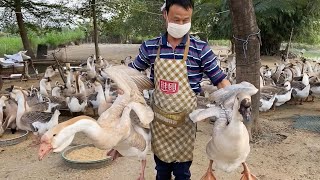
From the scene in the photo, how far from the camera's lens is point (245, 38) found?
6.02m

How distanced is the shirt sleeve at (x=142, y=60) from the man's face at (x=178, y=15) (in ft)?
1.46

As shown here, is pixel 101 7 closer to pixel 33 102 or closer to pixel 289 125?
pixel 33 102

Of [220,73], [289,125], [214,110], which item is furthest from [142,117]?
[289,125]

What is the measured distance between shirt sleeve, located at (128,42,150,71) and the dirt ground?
2.34 m

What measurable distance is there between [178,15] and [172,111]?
2.66 feet

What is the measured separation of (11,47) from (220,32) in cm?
1263

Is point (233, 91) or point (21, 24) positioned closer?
→ point (233, 91)

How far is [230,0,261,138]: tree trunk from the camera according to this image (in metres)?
5.92

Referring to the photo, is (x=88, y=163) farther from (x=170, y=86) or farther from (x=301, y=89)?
(x=301, y=89)

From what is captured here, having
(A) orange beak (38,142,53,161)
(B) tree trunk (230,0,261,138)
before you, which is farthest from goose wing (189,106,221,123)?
(B) tree trunk (230,0,261,138)

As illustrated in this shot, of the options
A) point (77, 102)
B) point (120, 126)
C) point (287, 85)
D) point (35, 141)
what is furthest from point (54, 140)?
point (287, 85)

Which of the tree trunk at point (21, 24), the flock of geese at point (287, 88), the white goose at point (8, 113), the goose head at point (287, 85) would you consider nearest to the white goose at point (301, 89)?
the flock of geese at point (287, 88)

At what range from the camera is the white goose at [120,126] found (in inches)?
92.7

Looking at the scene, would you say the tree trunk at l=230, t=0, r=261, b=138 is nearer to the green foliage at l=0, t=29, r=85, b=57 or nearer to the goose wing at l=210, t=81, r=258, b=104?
the goose wing at l=210, t=81, r=258, b=104
